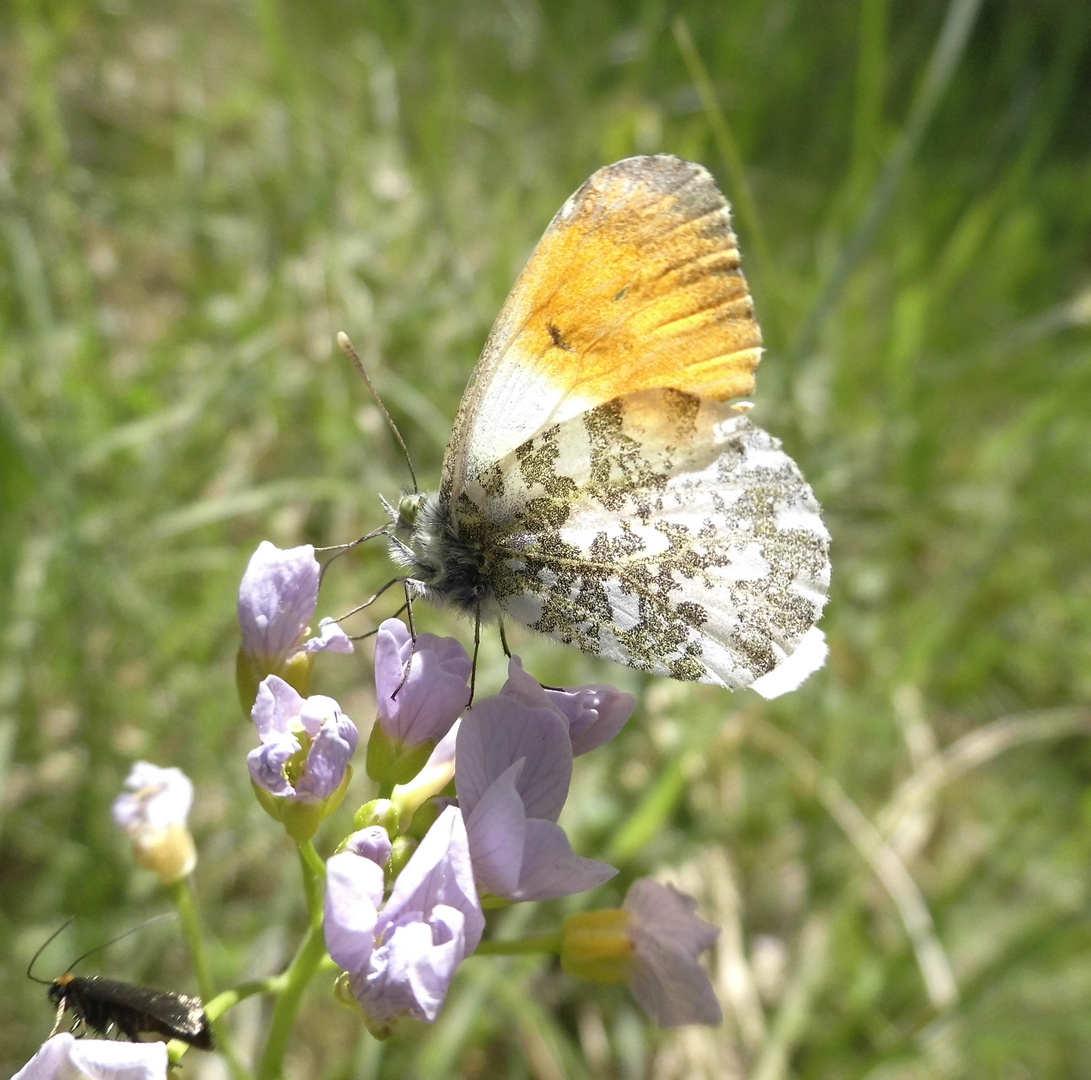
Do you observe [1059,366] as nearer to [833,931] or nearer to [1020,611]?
[1020,611]

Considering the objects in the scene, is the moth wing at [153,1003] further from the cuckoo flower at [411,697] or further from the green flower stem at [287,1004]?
the cuckoo flower at [411,697]

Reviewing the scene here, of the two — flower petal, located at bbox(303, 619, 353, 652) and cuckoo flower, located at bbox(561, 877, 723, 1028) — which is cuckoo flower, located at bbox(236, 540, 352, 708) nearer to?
flower petal, located at bbox(303, 619, 353, 652)

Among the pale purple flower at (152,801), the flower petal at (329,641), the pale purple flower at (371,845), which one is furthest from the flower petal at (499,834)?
the pale purple flower at (152,801)

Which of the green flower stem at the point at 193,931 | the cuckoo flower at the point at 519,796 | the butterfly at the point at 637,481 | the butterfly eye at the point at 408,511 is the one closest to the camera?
the cuckoo flower at the point at 519,796

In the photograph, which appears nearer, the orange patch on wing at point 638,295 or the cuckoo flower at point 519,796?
the cuckoo flower at point 519,796

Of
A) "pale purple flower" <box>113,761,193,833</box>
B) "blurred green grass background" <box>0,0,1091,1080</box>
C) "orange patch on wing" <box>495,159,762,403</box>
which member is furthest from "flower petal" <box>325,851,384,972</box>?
"blurred green grass background" <box>0,0,1091,1080</box>

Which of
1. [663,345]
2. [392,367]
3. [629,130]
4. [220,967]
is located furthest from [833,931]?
[629,130]

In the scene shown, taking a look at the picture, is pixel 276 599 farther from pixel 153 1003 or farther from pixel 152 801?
pixel 153 1003
